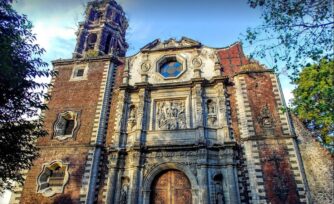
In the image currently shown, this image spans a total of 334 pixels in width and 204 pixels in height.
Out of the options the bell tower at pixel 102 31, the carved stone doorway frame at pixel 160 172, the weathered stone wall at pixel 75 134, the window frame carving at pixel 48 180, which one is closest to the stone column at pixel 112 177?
the weathered stone wall at pixel 75 134

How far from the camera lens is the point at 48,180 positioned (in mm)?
12664

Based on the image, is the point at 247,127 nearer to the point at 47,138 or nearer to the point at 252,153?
the point at 252,153

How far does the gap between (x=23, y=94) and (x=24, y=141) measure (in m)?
1.83

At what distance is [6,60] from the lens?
7.93 meters

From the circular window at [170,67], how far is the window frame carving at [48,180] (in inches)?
282

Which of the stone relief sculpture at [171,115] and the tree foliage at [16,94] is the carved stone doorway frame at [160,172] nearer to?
the stone relief sculpture at [171,115]

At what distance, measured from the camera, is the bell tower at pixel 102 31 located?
61.0 ft

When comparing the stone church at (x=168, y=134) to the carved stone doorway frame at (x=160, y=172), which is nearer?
the carved stone doorway frame at (x=160, y=172)

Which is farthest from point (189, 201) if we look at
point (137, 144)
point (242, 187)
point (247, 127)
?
point (247, 127)

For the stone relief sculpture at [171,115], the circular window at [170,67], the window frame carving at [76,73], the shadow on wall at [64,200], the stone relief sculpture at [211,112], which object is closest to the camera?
the shadow on wall at [64,200]

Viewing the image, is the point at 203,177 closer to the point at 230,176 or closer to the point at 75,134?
the point at 230,176

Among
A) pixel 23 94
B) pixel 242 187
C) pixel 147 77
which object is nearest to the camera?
pixel 23 94

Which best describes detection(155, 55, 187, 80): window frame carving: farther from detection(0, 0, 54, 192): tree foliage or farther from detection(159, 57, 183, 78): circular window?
detection(0, 0, 54, 192): tree foliage

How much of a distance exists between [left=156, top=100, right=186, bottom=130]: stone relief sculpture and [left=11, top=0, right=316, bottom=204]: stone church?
2.0 inches
